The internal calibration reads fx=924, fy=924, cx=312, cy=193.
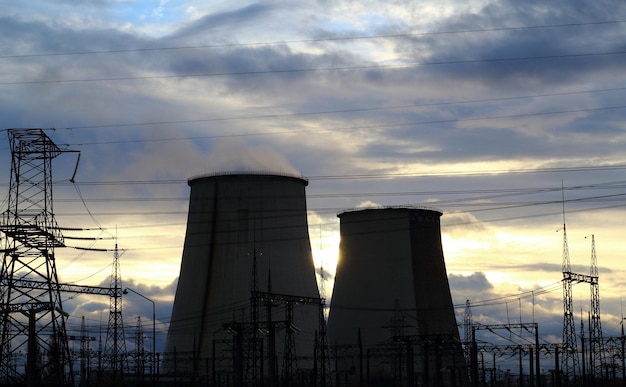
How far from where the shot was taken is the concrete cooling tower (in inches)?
1858

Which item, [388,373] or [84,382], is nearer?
[84,382]

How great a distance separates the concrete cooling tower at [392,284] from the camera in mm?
47188

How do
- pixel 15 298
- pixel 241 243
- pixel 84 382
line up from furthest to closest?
pixel 241 243 < pixel 84 382 < pixel 15 298

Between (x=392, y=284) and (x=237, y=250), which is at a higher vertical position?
(x=237, y=250)

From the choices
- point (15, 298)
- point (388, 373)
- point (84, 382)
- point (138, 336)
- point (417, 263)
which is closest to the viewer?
point (15, 298)

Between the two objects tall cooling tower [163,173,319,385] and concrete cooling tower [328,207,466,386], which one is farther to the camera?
concrete cooling tower [328,207,466,386]

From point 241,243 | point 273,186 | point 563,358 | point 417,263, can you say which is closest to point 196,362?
point 241,243

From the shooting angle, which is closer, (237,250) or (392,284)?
(237,250)

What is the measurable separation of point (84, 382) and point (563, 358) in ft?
101

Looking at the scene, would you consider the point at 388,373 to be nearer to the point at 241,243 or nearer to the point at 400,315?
the point at 400,315

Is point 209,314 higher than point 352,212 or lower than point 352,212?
lower

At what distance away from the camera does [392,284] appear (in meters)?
47.2

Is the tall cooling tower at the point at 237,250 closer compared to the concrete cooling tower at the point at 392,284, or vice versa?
the tall cooling tower at the point at 237,250

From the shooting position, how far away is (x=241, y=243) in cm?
4306
